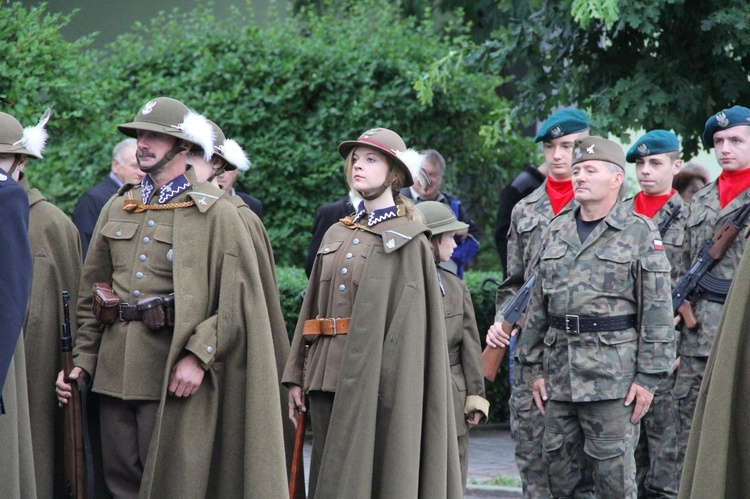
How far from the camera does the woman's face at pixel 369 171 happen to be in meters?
6.00

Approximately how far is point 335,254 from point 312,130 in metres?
7.74

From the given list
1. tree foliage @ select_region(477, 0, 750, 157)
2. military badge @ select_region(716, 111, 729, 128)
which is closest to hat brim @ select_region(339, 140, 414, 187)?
military badge @ select_region(716, 111, 729, 128)

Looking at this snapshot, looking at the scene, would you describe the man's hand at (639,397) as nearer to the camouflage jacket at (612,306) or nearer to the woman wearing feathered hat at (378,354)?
the camouflage jacket at (612,306)

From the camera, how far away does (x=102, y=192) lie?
9.07 meters

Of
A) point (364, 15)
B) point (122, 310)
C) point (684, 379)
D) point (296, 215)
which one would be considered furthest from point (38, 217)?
point (364, 15)

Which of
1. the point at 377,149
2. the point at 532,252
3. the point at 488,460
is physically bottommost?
the point at 488,460

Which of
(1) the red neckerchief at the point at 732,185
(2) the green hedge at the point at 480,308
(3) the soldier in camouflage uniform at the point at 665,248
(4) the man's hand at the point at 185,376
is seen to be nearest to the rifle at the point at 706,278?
(1) the red neckerchief at the point at 732,185

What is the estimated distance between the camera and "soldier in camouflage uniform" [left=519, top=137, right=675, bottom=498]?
641cm

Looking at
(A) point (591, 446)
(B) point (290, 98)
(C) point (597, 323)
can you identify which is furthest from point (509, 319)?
(B) point (290, 98)

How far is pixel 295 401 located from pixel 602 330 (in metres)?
1.66

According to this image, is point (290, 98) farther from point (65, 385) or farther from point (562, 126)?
point (65, 385)

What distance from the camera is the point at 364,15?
14.7 meters

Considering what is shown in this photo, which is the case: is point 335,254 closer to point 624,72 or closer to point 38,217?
point 38,217

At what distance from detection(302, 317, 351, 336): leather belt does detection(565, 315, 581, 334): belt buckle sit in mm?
1319
